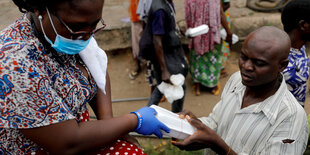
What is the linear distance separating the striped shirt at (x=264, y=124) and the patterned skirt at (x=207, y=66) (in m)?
2.59

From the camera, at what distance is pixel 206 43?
13.1 feet

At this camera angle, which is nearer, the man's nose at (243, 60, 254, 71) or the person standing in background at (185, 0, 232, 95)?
the man's nose at (243, 60, 254, 71)

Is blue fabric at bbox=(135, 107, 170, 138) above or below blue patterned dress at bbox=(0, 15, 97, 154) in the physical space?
below

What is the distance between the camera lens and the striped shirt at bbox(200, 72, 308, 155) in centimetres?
136

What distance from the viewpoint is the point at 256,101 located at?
1.55 m

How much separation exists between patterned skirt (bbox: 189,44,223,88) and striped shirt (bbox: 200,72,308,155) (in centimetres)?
259

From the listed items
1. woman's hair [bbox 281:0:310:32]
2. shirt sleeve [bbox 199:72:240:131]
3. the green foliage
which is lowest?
the green foliage

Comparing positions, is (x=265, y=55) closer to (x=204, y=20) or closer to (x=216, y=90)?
(x=204, y=20)

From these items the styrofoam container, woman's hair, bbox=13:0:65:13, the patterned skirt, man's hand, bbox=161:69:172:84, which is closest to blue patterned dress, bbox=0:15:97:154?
woman's hair, bbox=13:0:65:13

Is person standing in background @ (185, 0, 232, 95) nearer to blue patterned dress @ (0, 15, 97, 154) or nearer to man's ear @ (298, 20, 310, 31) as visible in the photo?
man's ear @ (298, 20, 310, 31)

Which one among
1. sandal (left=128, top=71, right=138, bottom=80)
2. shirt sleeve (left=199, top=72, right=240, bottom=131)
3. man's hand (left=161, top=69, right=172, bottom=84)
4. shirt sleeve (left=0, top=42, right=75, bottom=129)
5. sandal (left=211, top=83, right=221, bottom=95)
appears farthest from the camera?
sandal (left=128, top=71, right=138, bottom=80)

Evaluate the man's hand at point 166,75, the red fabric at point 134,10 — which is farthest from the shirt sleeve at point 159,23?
the red fabric at point 134,10

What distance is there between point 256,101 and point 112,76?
4079 mm

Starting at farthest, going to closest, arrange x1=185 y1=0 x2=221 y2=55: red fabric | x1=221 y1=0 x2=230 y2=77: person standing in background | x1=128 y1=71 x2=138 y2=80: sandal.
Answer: x1=128 y1=71 x2=138 y2=80: sandal
x1=221 y1=0 x2=230 y2=77: person standing in background
x1=185 y1=0 x2=221 y2=55: red fabric
